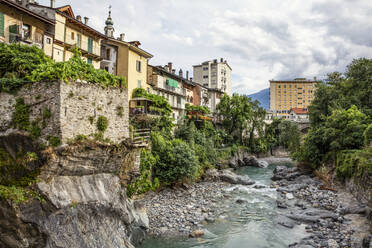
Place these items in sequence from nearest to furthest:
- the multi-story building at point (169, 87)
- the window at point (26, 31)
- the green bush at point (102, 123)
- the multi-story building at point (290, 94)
Answer: the green bush at point (102, 123), the window at point (26, 31), the multi-story building at point (169, 87), the multi-story building at point (290, 94)

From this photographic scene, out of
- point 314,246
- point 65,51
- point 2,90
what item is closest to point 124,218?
point 2,90

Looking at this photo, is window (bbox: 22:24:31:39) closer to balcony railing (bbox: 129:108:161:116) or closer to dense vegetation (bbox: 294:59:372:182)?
balcony railing (bbox: 129:108:161:116)

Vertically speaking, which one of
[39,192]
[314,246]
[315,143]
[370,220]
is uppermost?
[315,143]

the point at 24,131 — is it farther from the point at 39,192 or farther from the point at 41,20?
the point at 41,20

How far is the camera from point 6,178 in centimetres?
1154

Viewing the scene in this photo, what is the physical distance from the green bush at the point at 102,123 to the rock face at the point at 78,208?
106 centimetres

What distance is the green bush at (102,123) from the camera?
1411 cm

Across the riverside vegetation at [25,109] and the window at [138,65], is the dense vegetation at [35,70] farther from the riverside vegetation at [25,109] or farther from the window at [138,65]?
the window at [138,65]

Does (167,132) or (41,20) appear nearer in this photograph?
(41,20)

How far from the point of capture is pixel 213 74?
71.0m

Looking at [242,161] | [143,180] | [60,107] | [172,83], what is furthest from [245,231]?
[242,161]

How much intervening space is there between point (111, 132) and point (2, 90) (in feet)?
19.3

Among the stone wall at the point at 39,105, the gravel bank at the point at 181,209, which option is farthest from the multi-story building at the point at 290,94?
the stone wall at the point at 39,105

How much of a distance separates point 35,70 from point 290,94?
370 feet
